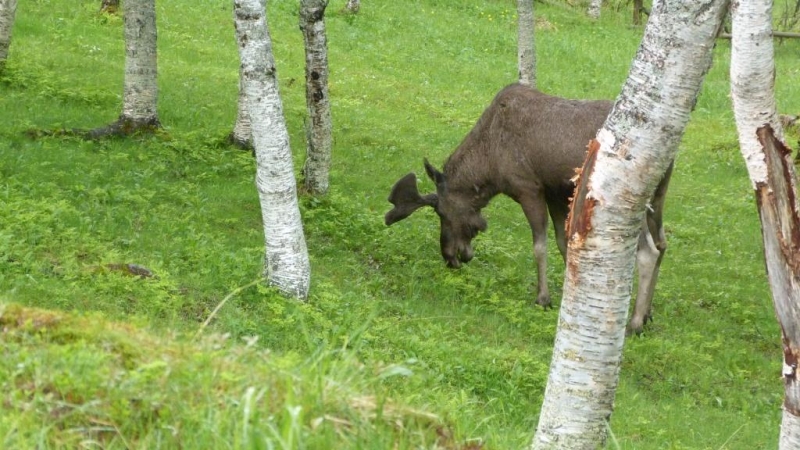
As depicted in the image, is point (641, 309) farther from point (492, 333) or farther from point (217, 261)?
point (217, 261)

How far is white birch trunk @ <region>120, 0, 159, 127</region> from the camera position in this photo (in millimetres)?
16109

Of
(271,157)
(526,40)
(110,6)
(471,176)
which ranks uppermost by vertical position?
(526,40)

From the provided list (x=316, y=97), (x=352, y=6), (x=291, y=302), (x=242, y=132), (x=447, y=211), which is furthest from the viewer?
(x=352, y=6)

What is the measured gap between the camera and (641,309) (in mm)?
13219

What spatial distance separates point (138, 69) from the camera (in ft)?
53.4

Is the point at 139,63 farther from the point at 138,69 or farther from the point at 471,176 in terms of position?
the point at 471,176

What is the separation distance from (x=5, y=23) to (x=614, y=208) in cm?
1512

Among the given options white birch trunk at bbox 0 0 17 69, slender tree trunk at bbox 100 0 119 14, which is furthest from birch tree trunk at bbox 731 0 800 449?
slender tree trunk at bbox 100 0 119 14

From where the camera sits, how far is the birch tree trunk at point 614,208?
602 cm

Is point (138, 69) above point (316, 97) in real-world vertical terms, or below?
below

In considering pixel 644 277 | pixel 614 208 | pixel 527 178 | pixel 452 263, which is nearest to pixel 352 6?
pixel 452 263

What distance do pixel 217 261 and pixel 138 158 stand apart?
4.36m

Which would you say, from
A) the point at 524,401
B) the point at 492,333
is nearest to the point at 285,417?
the point at 524,401

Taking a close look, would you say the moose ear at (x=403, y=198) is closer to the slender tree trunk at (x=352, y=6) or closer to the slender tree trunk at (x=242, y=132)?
the slender tree trunk at (x=242, y=132)
